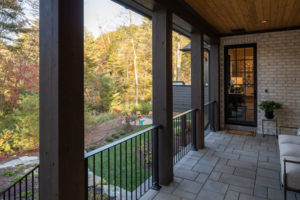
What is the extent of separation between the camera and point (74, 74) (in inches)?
51.3

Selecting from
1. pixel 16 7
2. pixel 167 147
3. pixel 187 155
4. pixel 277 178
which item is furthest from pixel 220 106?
pixel 16 7

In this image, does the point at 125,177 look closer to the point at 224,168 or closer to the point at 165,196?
the point at 165,196

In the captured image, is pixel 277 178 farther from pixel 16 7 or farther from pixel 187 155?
pixel 16 7

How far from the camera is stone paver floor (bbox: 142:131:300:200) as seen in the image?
2.45 m

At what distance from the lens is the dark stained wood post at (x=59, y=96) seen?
1.21 meters

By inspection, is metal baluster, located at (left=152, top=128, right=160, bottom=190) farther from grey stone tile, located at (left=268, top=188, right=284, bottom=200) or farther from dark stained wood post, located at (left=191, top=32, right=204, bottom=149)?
dark stained wood post, located at (left=191, top=32, right=204, bottom=149)

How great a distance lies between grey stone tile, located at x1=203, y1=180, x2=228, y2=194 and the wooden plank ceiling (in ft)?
8.39

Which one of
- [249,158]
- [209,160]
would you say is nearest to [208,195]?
[209,160]

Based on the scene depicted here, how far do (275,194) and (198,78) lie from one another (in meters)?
2.25

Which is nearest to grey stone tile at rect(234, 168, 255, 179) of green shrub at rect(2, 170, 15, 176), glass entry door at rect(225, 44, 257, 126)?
glass entry door at rect(225, 44, 257, 126)

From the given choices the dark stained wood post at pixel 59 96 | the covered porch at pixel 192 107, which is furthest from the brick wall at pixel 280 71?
the dark stained wood post at pixel 59 96

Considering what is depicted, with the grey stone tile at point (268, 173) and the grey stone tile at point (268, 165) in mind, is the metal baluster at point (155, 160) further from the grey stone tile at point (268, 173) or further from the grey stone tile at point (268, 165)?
A: the grey stone tile at point (268, 165)

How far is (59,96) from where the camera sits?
121 cm

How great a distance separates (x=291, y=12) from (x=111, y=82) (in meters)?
5.80
